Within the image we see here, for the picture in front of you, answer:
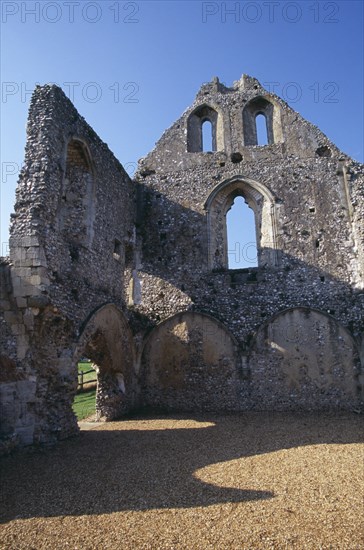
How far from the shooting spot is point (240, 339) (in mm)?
11086

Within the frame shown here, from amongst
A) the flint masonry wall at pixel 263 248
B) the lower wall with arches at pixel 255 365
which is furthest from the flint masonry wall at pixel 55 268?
the flint masonry wall at pixel 263 248

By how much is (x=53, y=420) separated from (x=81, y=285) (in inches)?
115

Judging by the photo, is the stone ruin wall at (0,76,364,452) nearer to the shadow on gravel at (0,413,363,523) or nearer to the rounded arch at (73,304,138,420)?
the rounded arch at (73,304,138,420)

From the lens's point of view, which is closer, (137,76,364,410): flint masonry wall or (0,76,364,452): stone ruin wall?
(0,76,364,452): stone ruin wall

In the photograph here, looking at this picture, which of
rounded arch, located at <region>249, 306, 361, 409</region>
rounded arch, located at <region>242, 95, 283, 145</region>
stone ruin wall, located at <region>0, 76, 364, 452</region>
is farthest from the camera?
rounded arch, located at <region>242, 95, 283, 145</region>

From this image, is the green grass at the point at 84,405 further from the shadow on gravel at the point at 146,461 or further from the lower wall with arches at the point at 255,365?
the shadow on gravel at the point at 146,461

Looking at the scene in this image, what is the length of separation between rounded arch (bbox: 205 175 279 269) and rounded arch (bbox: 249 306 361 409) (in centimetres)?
203

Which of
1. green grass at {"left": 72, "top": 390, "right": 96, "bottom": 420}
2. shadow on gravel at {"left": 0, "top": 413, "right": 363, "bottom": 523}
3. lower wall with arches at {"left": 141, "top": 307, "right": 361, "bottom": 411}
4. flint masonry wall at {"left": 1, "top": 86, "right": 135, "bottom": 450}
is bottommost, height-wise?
green grass at {"left": 72, "top": 390, "right": 96, "bottom": 420}

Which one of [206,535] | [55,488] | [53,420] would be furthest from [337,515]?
[53,420]

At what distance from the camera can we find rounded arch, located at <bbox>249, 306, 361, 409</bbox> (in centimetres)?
1033

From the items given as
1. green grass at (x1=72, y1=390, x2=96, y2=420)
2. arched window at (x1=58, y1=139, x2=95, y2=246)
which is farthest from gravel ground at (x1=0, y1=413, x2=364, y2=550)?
arched window at (x1=58, y1=139, x2=95, y2=246)

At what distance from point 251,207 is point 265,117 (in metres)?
3.70

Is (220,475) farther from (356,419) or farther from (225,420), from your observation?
(356,419)

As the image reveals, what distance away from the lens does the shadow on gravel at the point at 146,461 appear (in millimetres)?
4348
